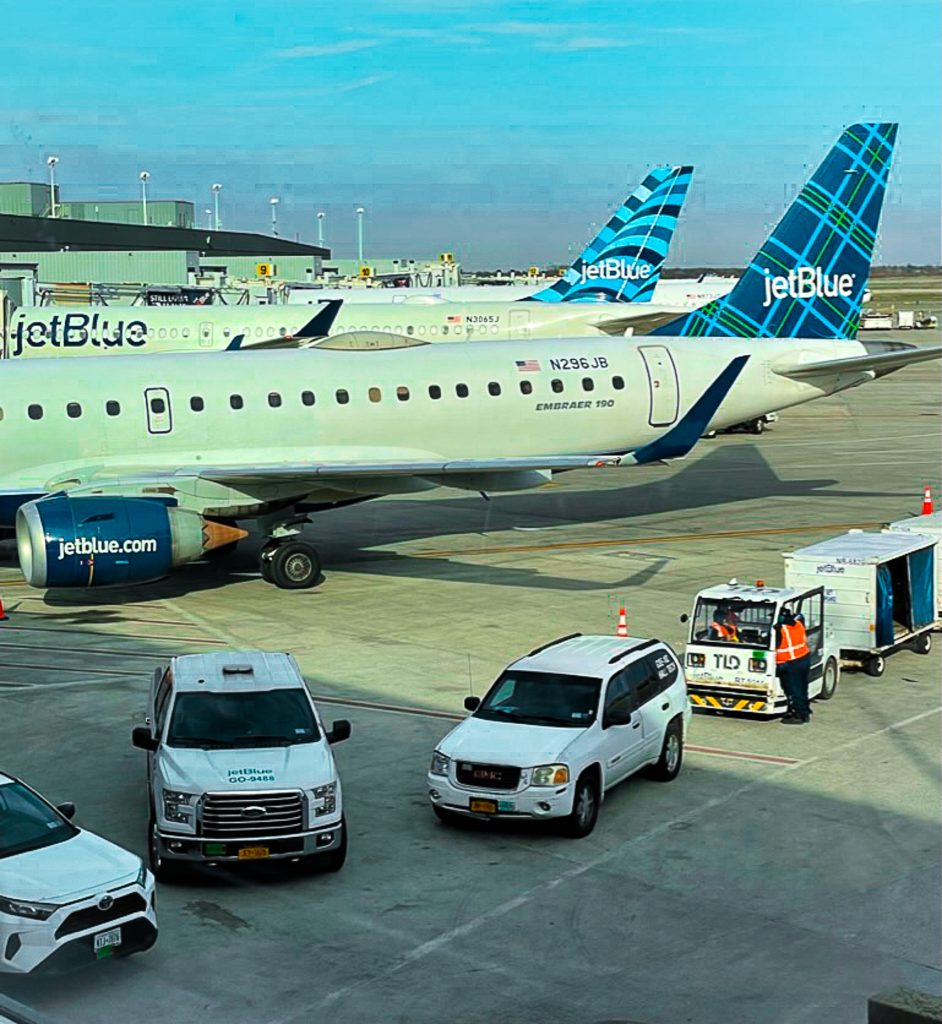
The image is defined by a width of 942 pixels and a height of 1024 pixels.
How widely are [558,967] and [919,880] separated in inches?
169

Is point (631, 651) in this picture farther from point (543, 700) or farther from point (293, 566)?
point (293, 566)

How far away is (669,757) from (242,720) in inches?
211

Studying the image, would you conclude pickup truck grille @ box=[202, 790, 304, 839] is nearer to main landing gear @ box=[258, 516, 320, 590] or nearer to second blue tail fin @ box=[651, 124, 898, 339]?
main landing gear @ box=[258, 516, 320, 590]

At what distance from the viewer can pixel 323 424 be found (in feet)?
104

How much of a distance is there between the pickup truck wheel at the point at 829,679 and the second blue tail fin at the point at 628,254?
48555 mm

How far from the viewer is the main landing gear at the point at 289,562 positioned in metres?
29.8

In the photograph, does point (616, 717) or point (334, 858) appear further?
point (616, 717)

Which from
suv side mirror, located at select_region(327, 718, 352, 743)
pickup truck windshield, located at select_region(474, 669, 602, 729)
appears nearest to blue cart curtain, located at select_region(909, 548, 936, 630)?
pickup truck windshield, located at select_region(474, 669, 602, 729)

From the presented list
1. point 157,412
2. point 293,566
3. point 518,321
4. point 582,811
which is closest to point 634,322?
point 518,321

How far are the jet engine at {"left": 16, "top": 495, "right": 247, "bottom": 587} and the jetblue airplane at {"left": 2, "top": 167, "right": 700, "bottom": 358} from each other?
3055 centimetres

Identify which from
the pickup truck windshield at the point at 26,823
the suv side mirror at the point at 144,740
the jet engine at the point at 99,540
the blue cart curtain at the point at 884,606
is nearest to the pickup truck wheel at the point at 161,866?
the suv side mirror at the point at 144,740

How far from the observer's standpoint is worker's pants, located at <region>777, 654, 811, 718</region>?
20.4 m

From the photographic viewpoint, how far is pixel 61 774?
18641 mm

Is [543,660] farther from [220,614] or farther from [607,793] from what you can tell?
[220,614]
